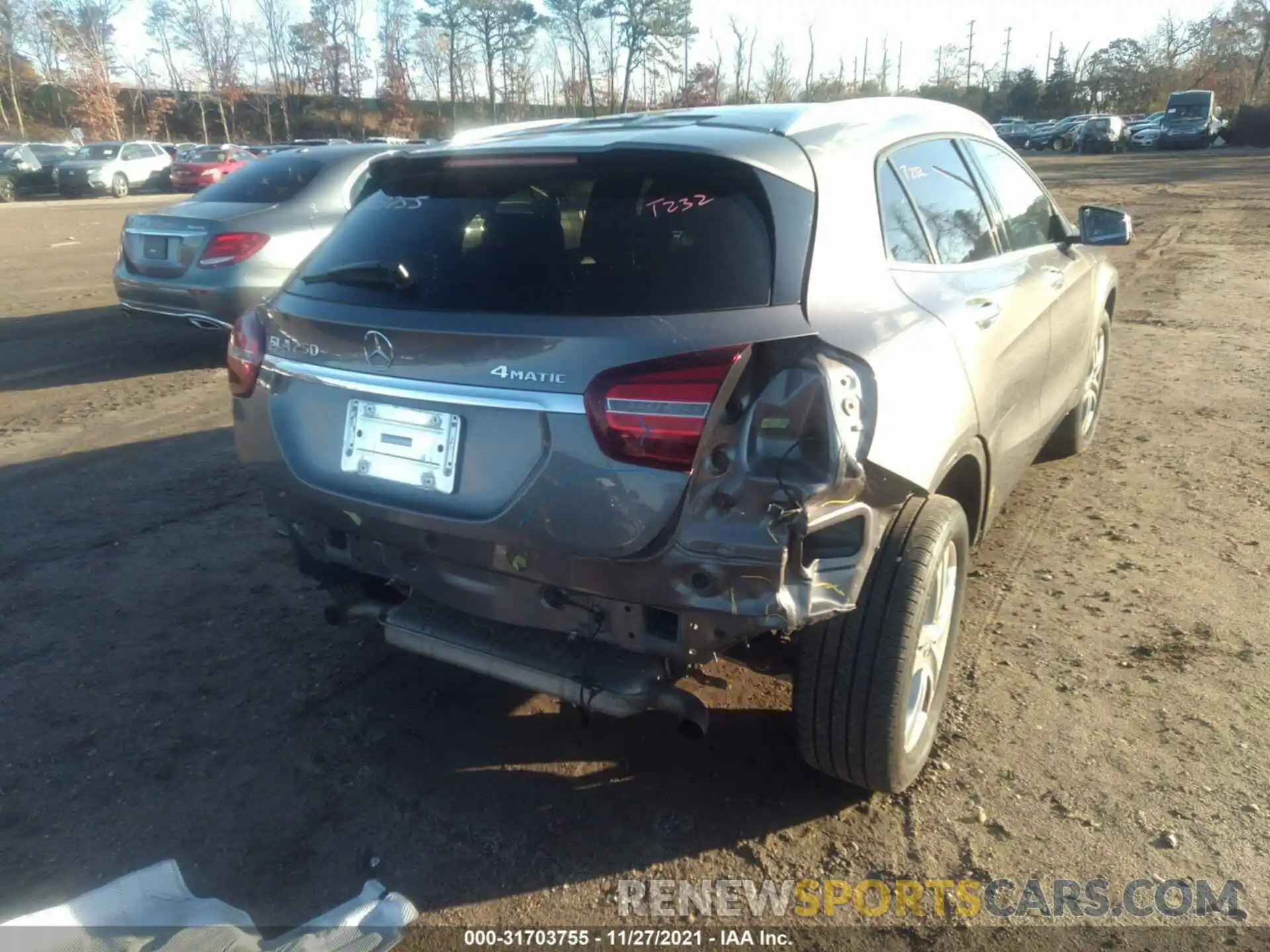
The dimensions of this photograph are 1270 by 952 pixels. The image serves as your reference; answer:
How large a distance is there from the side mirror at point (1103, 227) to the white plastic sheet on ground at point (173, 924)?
13.6ft

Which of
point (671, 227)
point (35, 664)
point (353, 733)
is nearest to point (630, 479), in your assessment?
point (671, 227)

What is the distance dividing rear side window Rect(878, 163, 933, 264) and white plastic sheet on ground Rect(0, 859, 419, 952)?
2.23m

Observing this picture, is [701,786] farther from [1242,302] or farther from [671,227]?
[1242,302]

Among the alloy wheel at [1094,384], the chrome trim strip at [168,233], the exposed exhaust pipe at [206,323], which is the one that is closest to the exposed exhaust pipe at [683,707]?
Answer: the alloy wheel at [1094,384]

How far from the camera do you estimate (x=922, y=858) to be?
269 cm

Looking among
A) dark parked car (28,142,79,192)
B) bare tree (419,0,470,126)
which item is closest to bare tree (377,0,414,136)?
bare tree (419,0,470,126)

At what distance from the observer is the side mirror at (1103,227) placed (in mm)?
4734

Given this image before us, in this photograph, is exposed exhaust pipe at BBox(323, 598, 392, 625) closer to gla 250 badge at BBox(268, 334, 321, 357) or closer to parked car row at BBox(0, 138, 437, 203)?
gla 250 badge at BBox(268, 334, 321, 357)

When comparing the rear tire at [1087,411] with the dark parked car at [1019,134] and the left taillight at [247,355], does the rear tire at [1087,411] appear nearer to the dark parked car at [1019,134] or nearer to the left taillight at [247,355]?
the left taillight at [247,355]

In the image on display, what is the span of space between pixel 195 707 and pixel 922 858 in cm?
235

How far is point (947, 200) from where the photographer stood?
3533 millimetres

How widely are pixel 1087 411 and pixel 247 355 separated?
14.6 feet

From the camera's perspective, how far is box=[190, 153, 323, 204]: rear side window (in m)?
8.23

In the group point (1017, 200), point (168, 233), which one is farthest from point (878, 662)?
point (168, 233)
